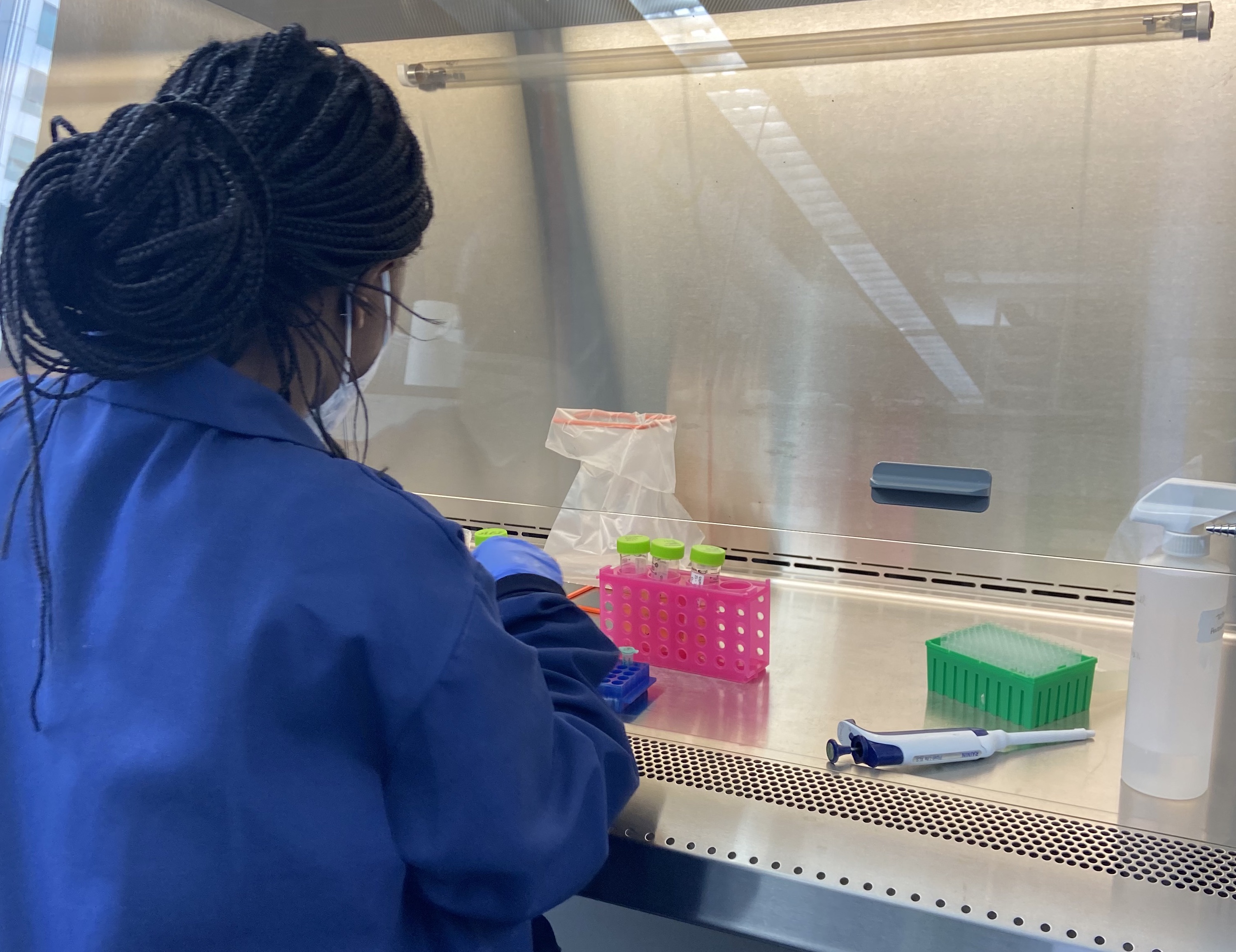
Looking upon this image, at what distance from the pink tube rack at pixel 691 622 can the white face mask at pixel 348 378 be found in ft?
1.48

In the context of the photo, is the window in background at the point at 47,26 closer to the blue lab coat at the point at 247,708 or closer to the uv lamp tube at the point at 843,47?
the uv lamp tube at the point at 843,47

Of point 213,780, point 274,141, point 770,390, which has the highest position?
point 274,141

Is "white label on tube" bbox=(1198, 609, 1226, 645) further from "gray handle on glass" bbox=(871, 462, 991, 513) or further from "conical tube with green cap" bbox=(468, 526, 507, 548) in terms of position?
"conical tube with green cap" bbox=(468, 526, 507, 548)

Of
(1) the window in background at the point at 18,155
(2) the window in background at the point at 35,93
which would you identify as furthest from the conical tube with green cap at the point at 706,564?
(2) the window in background at the point at 35,93

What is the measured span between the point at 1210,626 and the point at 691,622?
55 cm

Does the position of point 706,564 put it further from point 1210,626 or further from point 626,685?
point 1210,626

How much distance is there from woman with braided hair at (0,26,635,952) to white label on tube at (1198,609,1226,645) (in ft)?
1.95

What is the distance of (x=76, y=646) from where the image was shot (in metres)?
0.60

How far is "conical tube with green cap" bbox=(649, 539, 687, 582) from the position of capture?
118cm

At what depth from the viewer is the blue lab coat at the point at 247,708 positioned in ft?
1.86

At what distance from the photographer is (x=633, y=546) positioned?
1.21 m

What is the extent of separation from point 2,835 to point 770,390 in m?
1.05

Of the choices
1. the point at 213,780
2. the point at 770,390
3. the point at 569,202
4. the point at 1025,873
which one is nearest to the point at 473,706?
the point at 213,780

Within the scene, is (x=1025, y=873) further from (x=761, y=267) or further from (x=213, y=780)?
(x=761, y=267)
